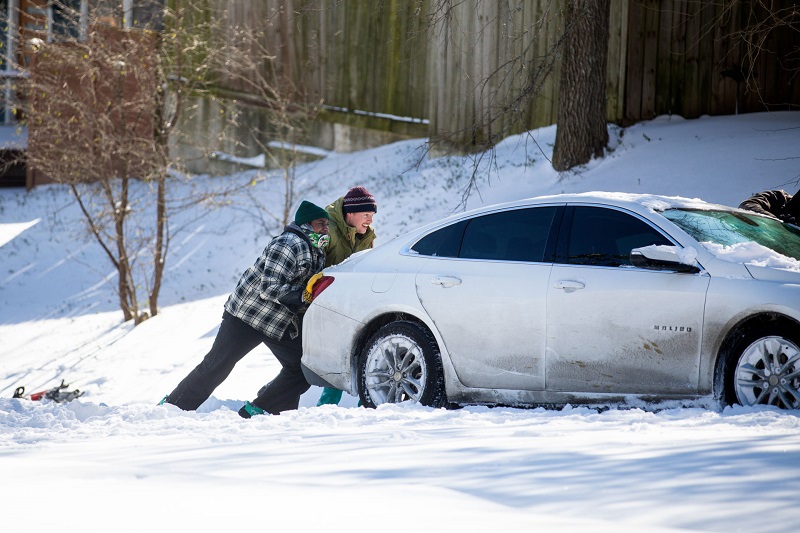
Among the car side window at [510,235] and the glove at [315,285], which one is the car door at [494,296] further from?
the glove at [315,285]

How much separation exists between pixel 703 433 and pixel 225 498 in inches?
92.5

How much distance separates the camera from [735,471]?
13.4 feet

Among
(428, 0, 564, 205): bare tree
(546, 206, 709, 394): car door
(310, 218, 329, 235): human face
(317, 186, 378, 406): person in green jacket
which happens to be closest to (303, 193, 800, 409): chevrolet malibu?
(546, 206, 709, 394): car door

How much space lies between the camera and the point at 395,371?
21.9 ft

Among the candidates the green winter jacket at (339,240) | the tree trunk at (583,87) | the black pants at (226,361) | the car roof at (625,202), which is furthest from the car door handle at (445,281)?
the tree trunk at (583,87)

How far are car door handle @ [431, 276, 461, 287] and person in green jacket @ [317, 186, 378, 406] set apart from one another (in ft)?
3.85

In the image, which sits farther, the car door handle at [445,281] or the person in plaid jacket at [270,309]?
the person in plaid jacket at [270,309]

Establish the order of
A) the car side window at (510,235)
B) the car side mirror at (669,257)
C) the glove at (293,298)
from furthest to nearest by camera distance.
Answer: the glove at (293,298) → the car side window at (510,235) → the car side mirror at (669,257)

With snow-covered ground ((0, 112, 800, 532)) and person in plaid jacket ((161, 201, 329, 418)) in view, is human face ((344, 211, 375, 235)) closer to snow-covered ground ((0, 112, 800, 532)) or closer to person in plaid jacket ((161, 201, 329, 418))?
person in plaid jacket ((161, 201, 329, 418))

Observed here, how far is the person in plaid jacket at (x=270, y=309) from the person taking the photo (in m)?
7.34

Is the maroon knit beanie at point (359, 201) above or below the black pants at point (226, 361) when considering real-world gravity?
above

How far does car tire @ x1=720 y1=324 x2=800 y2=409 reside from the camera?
5.57 metres

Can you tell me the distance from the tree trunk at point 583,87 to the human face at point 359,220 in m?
4.32

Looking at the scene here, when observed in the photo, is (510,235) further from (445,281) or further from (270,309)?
(270,309)
